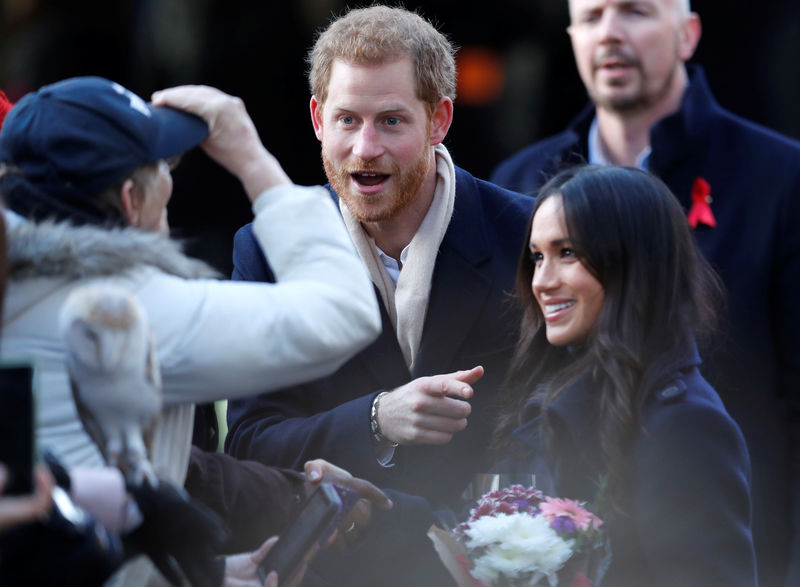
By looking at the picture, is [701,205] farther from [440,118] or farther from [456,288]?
[456,288]

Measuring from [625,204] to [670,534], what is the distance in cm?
83

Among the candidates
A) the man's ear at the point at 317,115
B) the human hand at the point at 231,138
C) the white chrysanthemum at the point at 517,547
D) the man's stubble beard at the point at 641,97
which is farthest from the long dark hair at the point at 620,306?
the man's stubble beard at the point at 641,97

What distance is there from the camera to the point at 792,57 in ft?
24.4

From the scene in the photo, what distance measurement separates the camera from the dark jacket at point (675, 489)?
275 cm

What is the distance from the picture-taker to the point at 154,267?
2.24 meters

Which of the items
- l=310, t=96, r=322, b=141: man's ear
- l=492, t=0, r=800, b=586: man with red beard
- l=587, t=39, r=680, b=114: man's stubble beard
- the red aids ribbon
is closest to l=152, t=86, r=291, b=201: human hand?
l=310, t=96, r=322, b=141: man's ear

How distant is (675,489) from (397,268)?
111 centimetres

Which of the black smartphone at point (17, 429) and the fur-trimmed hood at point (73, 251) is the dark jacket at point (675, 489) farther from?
the black smartphone at point (17, 429)

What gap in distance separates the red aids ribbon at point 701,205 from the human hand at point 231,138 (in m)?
2.30

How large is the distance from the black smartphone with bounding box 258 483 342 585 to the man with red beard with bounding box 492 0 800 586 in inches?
59.5

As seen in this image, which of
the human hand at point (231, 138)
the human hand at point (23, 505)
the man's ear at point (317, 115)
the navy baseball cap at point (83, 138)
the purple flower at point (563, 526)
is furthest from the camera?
the man's ear at point (317, 115)

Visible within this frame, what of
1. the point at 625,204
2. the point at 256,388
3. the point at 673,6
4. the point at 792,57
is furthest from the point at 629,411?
the point at 792,57

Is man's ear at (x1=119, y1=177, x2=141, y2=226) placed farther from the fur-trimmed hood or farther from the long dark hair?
the long dark hair

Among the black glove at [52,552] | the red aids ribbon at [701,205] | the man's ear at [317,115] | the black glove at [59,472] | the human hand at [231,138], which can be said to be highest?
the human hand at [231,138]
